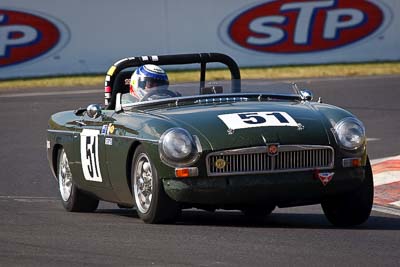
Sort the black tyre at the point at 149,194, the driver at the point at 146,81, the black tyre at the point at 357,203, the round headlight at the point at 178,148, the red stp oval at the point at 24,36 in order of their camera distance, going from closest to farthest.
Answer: the round headlight at the point at 178,148 → the black tyre at the point at 149,194 → the black tyre at the point at 357,203 → the driver at the point at 146,81 → the red stp oval at the point at 24,36

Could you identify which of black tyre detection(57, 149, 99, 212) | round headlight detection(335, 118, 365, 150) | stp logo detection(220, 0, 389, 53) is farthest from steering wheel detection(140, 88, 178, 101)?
stp logo detection(220, 0, 389, 53)

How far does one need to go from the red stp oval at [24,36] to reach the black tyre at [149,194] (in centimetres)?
2019

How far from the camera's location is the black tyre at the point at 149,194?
8.21 m

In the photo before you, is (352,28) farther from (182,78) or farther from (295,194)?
(295,194)

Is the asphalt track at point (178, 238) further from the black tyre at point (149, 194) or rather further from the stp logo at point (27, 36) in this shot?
the stp logo at point (27, 36)

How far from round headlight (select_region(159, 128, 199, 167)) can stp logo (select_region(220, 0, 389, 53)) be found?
21752mm

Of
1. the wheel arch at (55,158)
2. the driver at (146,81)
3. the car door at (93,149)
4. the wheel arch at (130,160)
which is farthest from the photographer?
the wheel arch at (55,158)

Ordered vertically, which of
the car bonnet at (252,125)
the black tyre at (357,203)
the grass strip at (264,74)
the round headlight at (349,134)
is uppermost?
the car bonnet at (252,125)

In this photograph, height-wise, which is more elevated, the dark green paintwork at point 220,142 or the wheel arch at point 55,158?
the dark green paintwork at point 220,142

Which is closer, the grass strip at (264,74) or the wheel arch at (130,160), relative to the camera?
the wheel arch at (130,160)

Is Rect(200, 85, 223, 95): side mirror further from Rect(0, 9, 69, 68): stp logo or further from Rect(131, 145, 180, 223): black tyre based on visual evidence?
Rect(0, 9, 69, 68): stp logo

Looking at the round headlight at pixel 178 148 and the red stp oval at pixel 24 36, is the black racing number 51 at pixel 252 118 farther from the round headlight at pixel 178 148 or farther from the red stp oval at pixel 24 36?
the red stp oval at pixel 24 36

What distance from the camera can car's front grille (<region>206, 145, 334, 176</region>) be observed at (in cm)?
809

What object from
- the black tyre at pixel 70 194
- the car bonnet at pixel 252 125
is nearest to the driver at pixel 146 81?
the car bonnet at pixel 252 125
